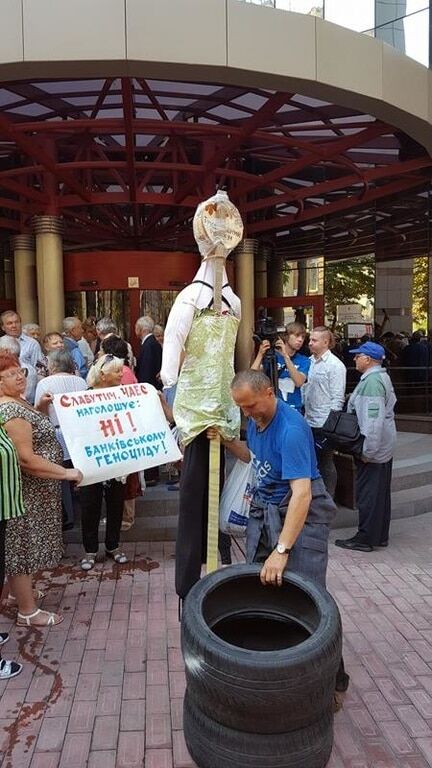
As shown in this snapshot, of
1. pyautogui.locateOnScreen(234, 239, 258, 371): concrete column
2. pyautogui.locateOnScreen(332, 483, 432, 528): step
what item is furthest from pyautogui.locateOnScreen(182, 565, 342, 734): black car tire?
pyautogui.locateOnScreen(234, 239, 258, 371): concrete column

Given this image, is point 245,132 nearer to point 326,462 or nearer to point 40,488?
point 326,462

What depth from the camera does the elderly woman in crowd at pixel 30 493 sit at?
364 cm

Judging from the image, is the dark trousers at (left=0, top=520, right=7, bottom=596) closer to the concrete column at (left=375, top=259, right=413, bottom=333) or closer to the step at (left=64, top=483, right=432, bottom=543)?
the step at (left=64, top=483, right=432, bottom=543)

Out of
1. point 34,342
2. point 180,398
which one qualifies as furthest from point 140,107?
point 180,398

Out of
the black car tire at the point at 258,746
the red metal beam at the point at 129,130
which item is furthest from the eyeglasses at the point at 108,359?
the red metal beam at the point at 129,130

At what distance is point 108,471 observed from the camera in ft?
14.0

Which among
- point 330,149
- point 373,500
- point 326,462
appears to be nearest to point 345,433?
point 326,462

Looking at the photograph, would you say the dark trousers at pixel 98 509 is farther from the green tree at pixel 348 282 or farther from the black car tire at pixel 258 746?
the green tree at pixel 348 282

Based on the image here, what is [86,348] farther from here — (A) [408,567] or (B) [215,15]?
(A) [408,567]

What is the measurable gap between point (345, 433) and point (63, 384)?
7.94 ft

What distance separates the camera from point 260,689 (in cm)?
214

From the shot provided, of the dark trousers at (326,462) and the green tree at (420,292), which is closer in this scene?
the dark trousers at (326,462)

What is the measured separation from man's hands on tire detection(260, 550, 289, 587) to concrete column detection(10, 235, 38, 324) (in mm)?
11870

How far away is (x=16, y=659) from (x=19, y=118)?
938 cm
